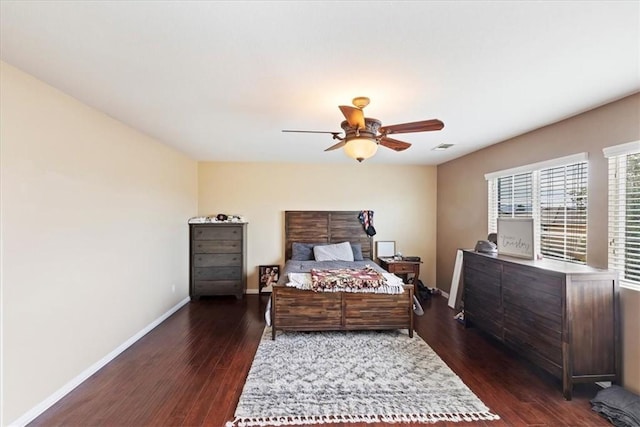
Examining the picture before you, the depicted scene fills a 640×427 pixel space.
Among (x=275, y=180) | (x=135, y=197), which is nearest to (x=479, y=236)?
(x=275, y=180)

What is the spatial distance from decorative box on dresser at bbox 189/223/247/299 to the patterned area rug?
6.09 feet

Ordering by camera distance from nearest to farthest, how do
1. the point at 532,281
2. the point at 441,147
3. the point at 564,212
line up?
the point at 532,281 < the point at 564,212 < the point at 441,147

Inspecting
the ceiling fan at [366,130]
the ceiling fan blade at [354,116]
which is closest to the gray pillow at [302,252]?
the ceiling fan at [366,130]

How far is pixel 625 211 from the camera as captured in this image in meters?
2.42

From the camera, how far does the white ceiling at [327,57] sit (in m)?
1.42

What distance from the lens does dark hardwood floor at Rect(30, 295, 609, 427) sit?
2135mm

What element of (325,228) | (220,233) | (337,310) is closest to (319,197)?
(325,228)

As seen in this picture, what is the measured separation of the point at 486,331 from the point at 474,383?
3.22ft

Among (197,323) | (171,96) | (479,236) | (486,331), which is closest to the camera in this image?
(171,96)

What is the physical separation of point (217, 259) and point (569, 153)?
16.3ft

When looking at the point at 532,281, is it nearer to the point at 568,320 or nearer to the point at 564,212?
the point at 568,320

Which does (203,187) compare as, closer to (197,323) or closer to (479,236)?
(197,323)

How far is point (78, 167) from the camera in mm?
2559

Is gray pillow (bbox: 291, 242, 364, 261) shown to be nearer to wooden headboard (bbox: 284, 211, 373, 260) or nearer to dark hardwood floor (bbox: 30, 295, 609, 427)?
wooden headboard (bbox: 284, 211, 373, 260)
